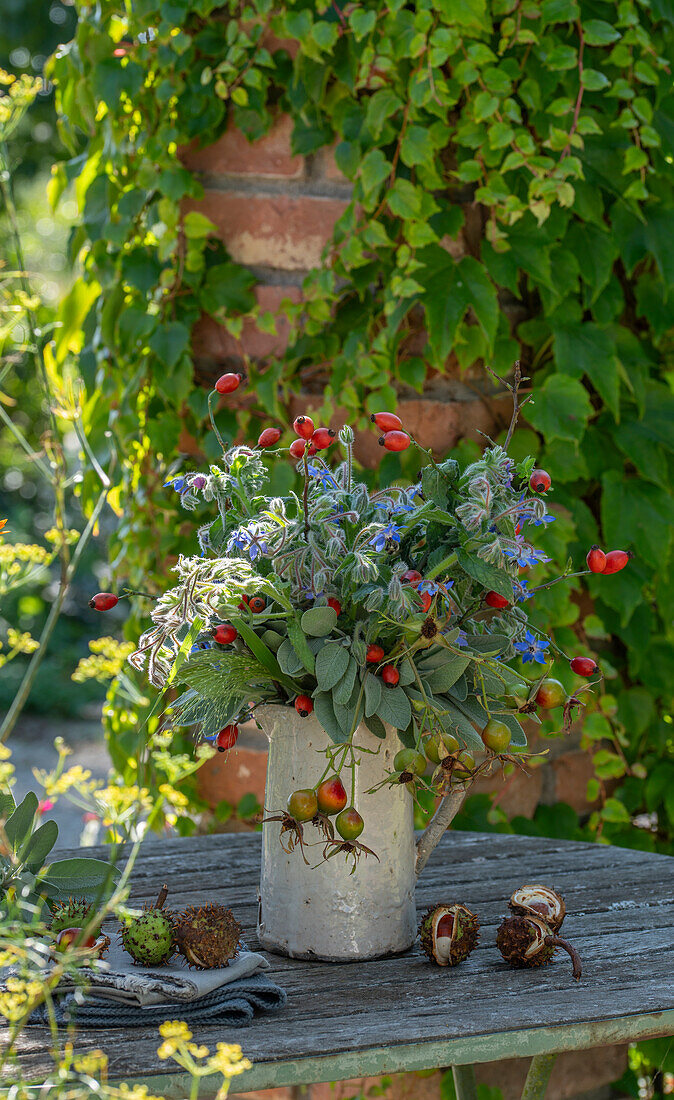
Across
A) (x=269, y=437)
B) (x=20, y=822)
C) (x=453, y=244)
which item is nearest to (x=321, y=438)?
(x=269, y=437)

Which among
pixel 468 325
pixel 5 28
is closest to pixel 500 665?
pixel 468 325

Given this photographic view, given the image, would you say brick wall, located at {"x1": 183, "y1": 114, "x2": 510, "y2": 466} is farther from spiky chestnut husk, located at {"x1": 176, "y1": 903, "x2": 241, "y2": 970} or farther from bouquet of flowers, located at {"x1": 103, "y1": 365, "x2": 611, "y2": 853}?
spiky chestnut husk, located at {"x1": 176, "y1": 903, "x2": 241, "y2": 970}

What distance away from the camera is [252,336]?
61.3 inches

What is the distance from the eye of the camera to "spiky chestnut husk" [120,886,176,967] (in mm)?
798

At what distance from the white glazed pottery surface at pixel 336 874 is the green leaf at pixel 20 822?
19 centimetres

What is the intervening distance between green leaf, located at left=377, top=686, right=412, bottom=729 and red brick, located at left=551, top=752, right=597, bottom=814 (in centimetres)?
82

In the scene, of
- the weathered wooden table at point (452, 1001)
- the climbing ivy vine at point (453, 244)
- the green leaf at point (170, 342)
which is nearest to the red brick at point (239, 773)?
the climbing ivy vine at point (453, 244)

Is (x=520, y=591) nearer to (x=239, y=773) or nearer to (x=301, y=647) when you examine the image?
(x=301, y=647)

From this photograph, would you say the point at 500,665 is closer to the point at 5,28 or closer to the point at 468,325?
the point at 468,325

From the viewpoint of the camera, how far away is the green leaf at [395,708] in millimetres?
819

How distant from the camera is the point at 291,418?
154 centimetres

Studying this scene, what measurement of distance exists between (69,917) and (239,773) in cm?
76

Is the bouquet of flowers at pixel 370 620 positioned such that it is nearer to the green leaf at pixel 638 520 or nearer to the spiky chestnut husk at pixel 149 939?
the spiky chestnut husk at pixel 149 939

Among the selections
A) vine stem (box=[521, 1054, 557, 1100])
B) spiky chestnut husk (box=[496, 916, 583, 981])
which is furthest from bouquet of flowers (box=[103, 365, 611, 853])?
vine stem (box=[521, 1054, 557, 1100])
